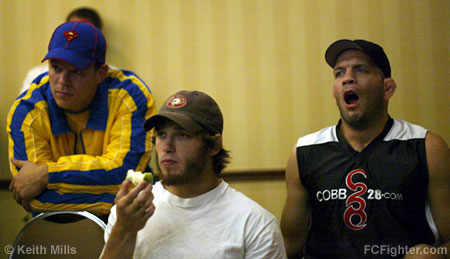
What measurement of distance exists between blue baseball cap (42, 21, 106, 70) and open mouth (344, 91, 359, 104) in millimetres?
1088

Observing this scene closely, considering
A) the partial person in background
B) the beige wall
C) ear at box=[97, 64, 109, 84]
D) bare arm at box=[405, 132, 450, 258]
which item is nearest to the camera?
bare arm at box=[405, 132, 450, 258]

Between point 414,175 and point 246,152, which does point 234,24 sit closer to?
point 246,152

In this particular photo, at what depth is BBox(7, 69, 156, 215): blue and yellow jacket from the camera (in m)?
1.91

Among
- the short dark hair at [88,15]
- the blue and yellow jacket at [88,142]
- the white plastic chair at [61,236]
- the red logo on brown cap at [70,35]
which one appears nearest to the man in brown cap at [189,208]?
the white plastic chair at [61,236]

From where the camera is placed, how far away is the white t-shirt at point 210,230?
1.48m

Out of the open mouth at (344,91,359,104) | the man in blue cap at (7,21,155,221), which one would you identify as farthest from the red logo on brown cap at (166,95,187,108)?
the open mouth at (344,91,359,104)

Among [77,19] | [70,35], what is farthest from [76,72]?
[77,19]

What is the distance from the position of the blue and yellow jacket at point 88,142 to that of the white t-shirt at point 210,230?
38cm

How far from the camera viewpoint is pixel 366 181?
1.82 metres

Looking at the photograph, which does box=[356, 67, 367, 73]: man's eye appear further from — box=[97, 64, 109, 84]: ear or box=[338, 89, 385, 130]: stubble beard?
box=[97, 64, 109, 84]: ear

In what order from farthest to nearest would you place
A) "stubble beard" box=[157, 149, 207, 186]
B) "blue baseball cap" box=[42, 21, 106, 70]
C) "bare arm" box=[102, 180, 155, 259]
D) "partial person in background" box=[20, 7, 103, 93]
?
"partial person in background" box=[20, 7, 103, 93]
"blue baseball cap" box=[42, 21, 106, 70]
"stubble beard" box=[157, 149, 207, 186]
"bare arm" box=[102, 180, 155, 259]

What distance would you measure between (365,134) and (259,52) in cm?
100

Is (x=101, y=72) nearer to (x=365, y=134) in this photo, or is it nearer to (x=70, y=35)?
(x=70, y=35)

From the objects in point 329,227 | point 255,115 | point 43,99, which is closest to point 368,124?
point 329,227
